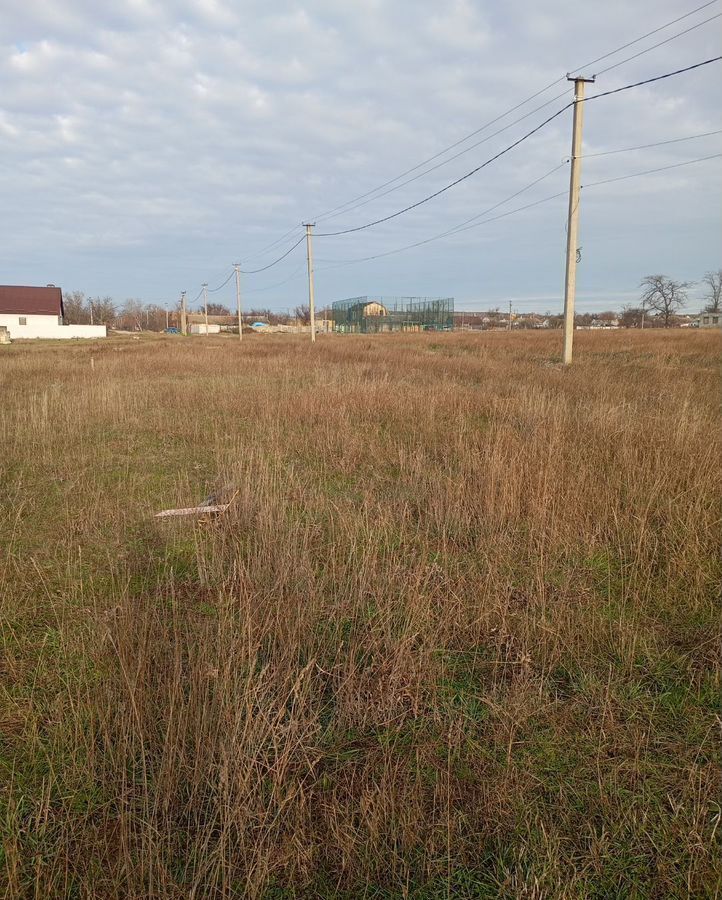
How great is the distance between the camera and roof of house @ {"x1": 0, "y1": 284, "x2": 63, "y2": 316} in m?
60.3

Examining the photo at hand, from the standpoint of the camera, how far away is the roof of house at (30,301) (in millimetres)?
60281

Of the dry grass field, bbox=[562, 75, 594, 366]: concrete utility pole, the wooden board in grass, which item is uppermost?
bbox=[562, 75, 594, 366]: concrete utility pole

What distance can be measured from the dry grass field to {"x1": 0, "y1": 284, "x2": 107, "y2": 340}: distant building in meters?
61.8

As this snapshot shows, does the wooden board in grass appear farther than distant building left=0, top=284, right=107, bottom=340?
No

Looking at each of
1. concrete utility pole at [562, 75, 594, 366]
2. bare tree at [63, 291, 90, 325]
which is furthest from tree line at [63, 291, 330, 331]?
concrete utility pole at [562, 75, 594, 366]

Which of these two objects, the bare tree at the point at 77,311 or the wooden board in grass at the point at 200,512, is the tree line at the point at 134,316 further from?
the wooden board in grass at the point at 200,512

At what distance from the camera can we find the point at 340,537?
3.51 meters

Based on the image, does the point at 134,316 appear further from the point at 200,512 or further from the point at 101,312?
the point at 200,512

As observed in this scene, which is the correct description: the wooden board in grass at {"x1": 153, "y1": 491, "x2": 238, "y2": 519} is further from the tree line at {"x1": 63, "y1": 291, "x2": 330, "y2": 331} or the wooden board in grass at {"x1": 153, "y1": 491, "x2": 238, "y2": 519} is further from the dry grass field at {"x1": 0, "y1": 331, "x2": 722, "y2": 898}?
the tree line at {"x1": 63, "y1": 291, "x2": 330, "y2": 331}

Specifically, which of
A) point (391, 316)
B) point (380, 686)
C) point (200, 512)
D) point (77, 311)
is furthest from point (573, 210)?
point (77, 311)

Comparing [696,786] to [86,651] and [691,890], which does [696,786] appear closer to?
[691,890]

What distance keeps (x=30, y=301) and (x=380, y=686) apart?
71.7m

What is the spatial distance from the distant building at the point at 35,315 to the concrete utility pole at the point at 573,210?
55.8 metres

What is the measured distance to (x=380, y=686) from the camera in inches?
87.4
